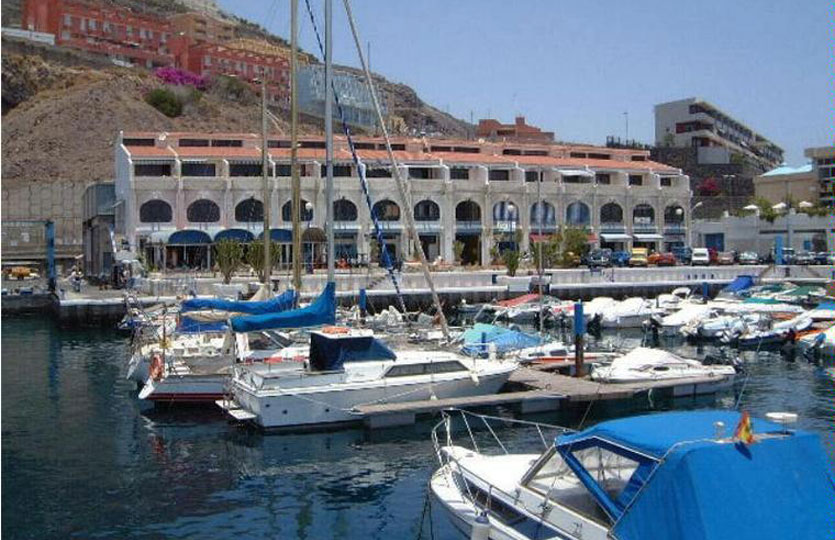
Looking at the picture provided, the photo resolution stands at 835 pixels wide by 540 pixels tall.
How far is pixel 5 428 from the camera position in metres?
27.4

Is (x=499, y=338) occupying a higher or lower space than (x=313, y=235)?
lower

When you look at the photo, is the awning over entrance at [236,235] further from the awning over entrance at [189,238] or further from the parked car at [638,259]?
the parked car at [638,259]

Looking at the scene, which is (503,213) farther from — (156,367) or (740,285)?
(156,367)

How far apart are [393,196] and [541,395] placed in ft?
175

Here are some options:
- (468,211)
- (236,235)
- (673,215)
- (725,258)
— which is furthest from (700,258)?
(236,235)

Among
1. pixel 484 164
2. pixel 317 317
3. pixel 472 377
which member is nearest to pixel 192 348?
pixel 317 317

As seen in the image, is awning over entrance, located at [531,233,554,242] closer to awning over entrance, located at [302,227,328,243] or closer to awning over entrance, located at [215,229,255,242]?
awning over entrance, located at [302,227,328,243]

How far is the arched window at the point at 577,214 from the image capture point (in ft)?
283

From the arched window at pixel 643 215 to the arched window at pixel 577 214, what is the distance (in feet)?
18.6

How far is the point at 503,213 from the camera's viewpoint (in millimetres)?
84188

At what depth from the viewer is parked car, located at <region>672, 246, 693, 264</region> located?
79719 millimetres

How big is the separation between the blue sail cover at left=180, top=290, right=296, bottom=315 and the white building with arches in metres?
38.3

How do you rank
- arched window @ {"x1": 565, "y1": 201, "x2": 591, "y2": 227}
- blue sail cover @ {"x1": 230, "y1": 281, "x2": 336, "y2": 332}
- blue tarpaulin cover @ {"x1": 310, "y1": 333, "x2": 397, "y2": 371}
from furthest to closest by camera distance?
arched window @ {"x1": 565, "y1": 201, "x2": 591, "y2": 227}, blue sail cover @ {"x1": 230, "y1": 281, "x2": 336, "y2": 332}, blue tarpaulin cover @ {"x1": 310, "y1": 333, "x2": 397, "y2": 371}

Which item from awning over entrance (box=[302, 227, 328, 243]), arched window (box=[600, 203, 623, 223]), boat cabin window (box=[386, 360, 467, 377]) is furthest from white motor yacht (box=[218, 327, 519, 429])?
arched window (box=[600, 203, 623, 223])
